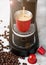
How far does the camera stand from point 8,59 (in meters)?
1.16

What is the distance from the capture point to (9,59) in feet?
3.81

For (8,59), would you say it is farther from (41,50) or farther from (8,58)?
(41,50)

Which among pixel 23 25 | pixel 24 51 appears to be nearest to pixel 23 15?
pixel 23 25

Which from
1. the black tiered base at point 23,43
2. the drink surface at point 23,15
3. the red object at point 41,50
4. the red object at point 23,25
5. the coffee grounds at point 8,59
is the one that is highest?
the drink surface at point 23,15

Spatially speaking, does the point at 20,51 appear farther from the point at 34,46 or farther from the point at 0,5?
the point at 0,5

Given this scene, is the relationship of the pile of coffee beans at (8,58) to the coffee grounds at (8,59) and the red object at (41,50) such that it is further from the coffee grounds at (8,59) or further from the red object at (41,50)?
the red object at (41,50)

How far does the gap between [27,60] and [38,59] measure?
0.06m

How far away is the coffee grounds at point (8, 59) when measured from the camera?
1.14 m

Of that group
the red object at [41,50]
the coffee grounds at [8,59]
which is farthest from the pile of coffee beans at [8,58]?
the red object at [41,50]

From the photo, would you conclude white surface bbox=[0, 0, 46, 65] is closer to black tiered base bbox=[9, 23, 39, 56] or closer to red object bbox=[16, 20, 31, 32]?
black tiered base bbox=[9, 23, 39, 56]

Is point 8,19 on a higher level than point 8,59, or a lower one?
higher

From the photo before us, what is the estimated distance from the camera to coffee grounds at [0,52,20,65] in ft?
3.75

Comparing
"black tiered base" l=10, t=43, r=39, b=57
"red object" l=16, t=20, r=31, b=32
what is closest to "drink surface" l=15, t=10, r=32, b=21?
"red object" l=16, t=20, r=31, b=32

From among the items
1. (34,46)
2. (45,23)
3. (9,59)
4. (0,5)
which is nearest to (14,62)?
(9,59)
